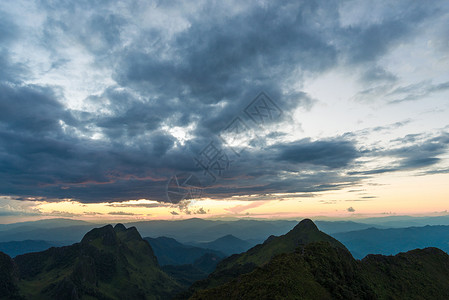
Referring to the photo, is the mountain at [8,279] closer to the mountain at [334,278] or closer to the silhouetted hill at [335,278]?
the mountain at [334,278]

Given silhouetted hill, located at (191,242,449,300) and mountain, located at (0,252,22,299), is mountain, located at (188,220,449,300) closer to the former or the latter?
silhouetted hill, located at (191,242,449,300)

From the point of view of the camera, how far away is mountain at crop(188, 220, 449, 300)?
42.8m

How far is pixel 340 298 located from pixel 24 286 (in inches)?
9637

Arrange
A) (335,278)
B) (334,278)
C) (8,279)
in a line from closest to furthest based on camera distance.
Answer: (334,278), (335,278), (8,279)

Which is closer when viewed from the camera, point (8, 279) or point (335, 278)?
point (335, 278)

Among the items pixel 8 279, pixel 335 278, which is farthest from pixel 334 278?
pixel 8 279

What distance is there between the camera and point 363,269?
66375 millimetres

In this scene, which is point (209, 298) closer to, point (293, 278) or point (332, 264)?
point (293, 278)

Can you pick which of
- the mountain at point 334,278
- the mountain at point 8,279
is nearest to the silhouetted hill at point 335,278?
the mountain at point 334,278

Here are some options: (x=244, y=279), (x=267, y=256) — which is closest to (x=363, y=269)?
(x=244, y=279)

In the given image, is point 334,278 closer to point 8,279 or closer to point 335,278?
point 335,278

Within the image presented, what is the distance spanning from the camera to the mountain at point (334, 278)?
4284 cm

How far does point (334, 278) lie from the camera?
51.6m

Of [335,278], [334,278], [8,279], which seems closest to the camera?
[334,278]
